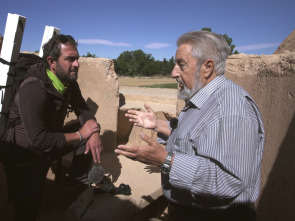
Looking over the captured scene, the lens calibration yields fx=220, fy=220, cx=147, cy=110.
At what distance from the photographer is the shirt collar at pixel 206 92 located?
1.47m

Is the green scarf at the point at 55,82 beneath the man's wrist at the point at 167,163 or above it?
above

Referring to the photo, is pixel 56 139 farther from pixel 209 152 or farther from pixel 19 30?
pixel 209 152

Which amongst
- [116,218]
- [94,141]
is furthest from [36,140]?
[116,218]

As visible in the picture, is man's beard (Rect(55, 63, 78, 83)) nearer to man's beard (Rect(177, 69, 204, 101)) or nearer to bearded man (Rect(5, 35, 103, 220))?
bearded man (Rect(5, 35, 103, 220))

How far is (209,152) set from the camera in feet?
4.02

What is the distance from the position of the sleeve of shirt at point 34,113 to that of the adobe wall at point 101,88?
2.28 metres

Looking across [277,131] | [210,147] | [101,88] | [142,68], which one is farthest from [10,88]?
[142,68]

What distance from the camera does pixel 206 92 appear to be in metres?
1.49

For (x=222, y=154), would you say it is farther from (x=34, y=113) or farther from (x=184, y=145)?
(x=34, y=113)

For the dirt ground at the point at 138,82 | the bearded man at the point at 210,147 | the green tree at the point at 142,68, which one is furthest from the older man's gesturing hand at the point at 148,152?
the green tree at the point at 142,68

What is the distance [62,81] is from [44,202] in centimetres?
236

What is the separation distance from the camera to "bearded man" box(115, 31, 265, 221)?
1.19m

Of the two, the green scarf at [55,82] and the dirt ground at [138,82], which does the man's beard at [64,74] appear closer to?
the green scarf at [55,82]

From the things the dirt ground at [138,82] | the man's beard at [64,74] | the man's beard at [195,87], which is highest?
the dirt ground at [138,82]
